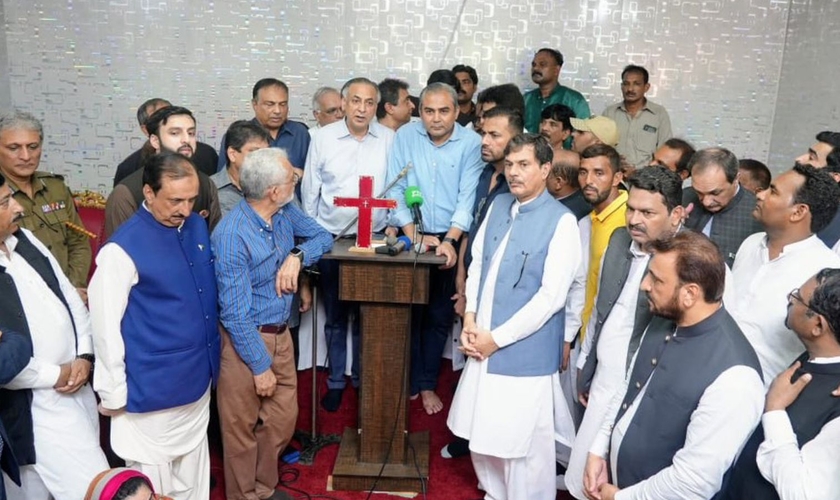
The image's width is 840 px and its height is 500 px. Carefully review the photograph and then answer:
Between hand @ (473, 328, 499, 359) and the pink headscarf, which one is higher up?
hand @ (473, 328, 499, 359)

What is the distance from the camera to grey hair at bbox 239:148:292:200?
2754mm

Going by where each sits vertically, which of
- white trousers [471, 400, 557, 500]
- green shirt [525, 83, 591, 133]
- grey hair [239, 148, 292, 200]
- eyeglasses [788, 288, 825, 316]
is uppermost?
green shirt [525, 83, 591, 133]

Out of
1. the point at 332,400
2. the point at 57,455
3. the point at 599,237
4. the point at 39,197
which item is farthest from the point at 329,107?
the point at 57,455

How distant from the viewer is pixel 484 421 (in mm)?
2922

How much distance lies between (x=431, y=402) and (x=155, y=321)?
6.81 ft

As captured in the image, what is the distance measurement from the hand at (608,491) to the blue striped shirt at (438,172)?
179 centimetres

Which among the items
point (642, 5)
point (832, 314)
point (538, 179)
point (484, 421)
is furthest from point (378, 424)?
point (642, 5)

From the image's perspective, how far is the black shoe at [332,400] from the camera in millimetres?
4125

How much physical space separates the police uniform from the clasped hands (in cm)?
190

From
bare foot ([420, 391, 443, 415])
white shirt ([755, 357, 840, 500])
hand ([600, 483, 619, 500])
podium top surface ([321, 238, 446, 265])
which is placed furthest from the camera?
bare foot ([420, 391, 443, 415])

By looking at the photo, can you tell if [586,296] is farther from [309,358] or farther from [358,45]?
[358,45]

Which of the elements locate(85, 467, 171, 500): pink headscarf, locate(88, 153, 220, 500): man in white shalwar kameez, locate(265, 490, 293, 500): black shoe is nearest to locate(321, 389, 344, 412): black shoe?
locate(265, 490, 293, 500): black shoe

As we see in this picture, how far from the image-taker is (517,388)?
9.53ft

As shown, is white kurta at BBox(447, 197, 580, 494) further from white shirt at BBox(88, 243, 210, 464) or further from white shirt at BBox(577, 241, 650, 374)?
white shirt at BBox(88, 243, 210, 464)
